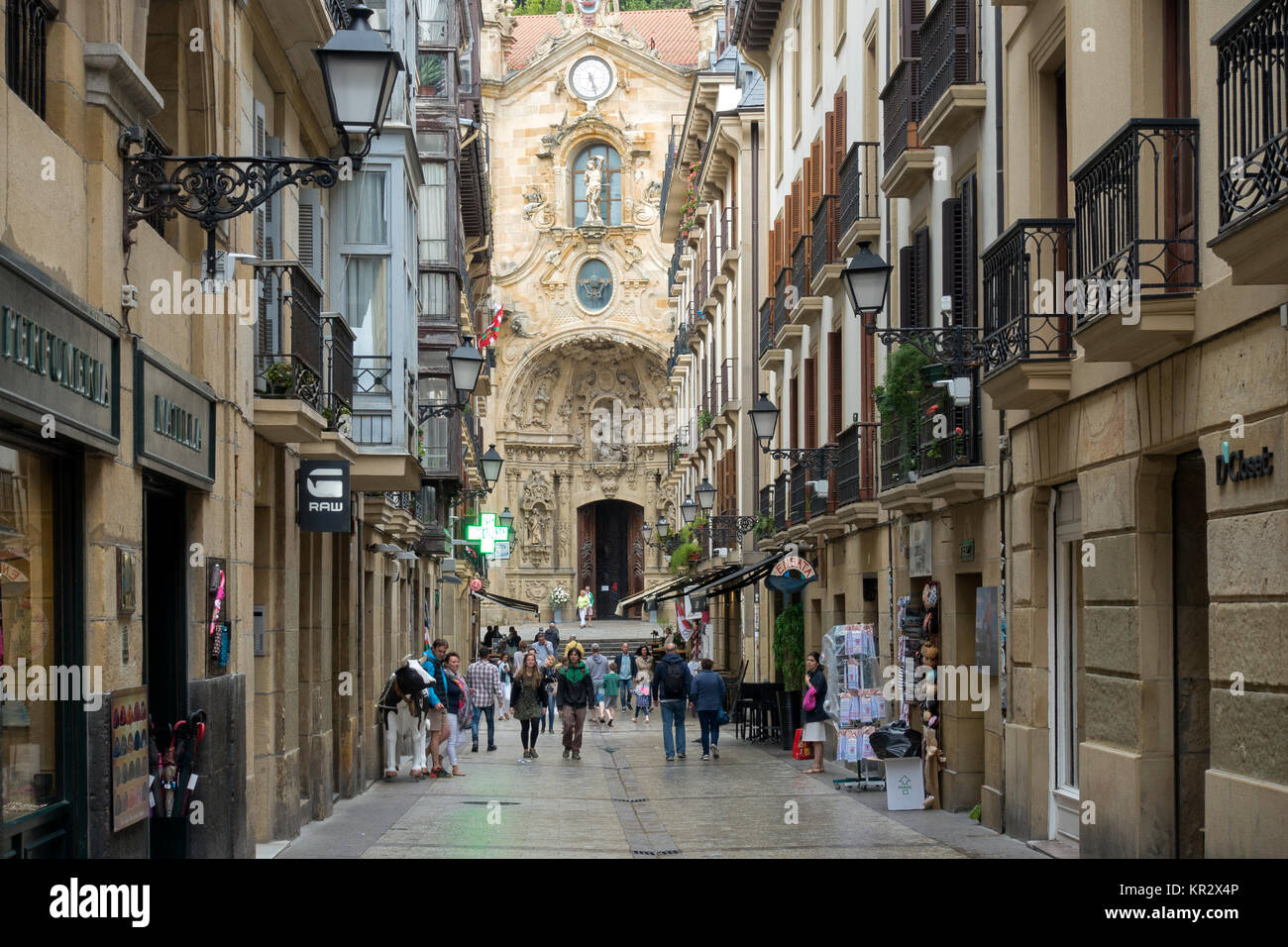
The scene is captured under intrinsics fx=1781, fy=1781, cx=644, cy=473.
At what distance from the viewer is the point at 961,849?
14.2 metres

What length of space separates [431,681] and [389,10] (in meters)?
7.85

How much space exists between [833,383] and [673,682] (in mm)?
4920

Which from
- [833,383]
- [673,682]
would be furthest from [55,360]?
[833,383]

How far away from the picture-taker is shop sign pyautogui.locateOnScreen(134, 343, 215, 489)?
384 inches

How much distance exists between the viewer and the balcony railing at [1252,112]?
828 cm

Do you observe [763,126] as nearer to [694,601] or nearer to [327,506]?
[694,601]

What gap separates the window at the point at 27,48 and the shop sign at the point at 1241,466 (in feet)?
20.8

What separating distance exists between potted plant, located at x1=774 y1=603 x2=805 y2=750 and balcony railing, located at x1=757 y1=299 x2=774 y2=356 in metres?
5.20

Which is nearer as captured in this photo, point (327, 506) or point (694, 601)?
point (327, 506)

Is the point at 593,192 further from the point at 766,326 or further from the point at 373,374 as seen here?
the point at 373,374

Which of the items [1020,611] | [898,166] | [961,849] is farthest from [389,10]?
[961,849]

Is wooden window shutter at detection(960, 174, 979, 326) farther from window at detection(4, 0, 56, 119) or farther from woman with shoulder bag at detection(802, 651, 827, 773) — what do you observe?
window at detection(4, 0, 56, 119)

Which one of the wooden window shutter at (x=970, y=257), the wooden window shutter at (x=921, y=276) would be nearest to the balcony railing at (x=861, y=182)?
the wooden window shutter at (x=921, y=276)

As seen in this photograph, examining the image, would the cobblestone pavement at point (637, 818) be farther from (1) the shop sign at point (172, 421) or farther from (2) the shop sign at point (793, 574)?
(1) the shop sign at point (172, 421)
